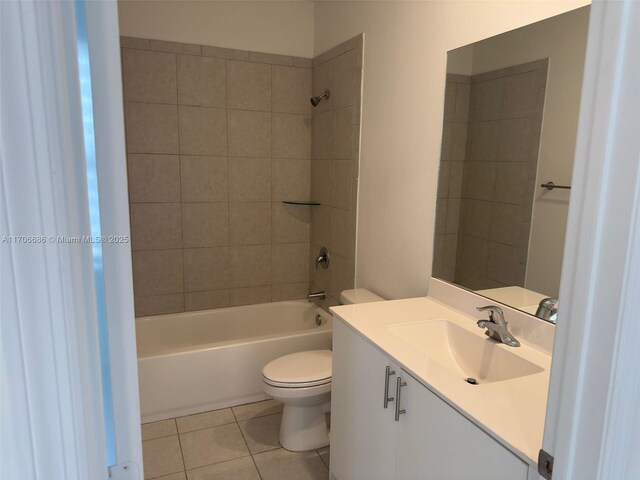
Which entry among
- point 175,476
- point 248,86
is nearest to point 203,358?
point 175,476

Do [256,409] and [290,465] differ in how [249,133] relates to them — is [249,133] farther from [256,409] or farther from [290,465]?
[290,465]

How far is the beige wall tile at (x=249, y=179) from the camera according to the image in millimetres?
3104

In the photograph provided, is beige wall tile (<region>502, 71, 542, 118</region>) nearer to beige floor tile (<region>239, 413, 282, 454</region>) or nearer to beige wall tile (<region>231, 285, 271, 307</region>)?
beige floor tile (<region>239, 413, 282, 454</region>)

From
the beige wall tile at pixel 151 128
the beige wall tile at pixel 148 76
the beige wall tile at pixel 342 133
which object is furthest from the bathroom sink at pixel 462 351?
the beige wall tile at pixel 148 76

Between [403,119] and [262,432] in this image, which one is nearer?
[403,119]

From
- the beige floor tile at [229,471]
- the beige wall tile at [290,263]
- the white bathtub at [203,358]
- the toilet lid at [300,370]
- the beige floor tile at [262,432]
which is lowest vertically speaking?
the beige floor tile at [262,432]

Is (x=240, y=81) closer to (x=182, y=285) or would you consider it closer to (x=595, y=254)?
(x=182, y=285)

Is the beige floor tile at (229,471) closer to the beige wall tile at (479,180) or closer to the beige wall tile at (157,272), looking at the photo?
the beige wall tile at (157,272)

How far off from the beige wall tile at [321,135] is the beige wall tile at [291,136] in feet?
0.18

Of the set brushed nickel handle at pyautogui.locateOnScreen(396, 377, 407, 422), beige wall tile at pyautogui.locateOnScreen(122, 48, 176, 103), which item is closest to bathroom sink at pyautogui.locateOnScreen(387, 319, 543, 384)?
brushed nickel handle at pyautogui.locateOnScreen(396, 377, 407, 422)

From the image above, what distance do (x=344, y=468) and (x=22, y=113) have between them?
70.2 inches

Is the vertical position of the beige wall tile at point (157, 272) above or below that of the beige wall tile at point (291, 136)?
below

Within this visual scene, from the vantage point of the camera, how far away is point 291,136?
3.21m

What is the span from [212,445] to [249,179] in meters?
1.75
